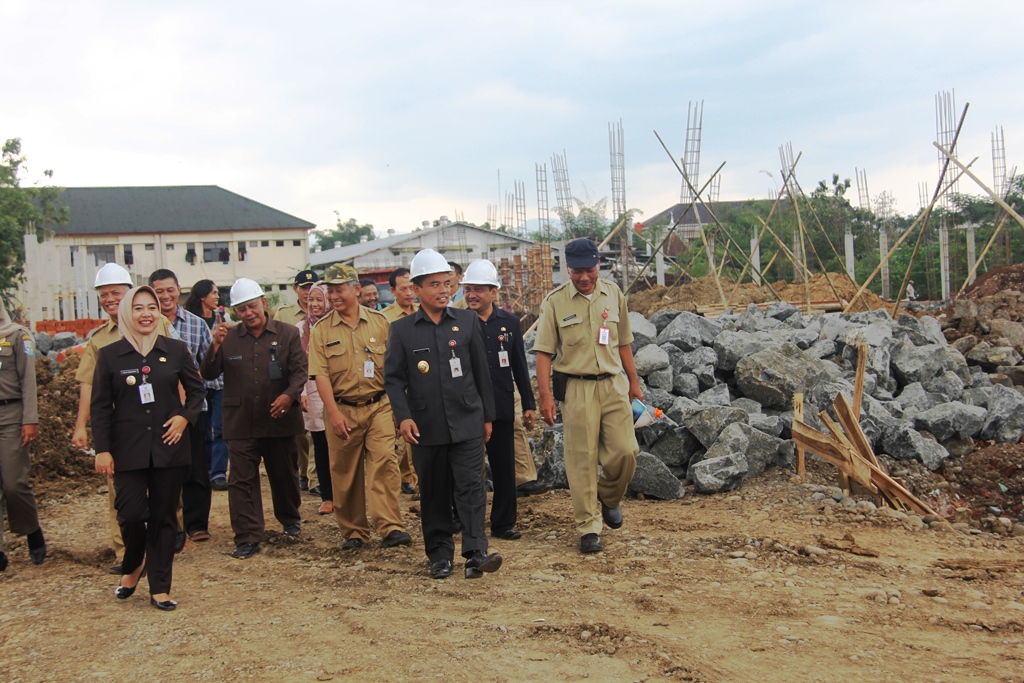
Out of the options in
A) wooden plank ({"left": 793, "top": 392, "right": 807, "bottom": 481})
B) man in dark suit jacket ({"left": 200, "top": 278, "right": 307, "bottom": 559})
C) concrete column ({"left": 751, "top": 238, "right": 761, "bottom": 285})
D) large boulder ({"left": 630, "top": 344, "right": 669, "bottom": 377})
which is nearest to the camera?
man in dark suit jacket ({"left": 200, "top": 278, "right": 307, "bottom": 559})

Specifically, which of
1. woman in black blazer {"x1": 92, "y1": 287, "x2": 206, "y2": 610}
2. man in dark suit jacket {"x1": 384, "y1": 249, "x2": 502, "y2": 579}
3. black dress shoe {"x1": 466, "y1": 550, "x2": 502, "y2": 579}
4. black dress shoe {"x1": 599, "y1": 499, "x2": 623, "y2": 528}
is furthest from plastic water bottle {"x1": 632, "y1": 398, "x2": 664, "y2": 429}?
woman in black blazer {"x1": 92, "y1": 287, "x2": 206, "y2": 610}

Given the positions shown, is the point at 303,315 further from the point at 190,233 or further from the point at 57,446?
the point at 190,233

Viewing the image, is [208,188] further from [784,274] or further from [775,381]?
[775,381]

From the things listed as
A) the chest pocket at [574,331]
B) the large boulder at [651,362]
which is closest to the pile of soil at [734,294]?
the large boulder at [651,362]

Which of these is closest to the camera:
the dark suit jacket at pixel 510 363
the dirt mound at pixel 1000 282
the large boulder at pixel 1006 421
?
the dark suit jacket at pixel 510 363

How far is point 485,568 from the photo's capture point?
500 cm

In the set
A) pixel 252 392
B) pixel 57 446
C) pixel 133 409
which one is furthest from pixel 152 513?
pixel 57 446

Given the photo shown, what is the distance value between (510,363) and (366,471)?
1206mm

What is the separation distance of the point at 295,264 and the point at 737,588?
38.1 metres

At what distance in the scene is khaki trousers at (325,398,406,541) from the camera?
18.9 feet

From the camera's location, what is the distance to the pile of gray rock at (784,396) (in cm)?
701

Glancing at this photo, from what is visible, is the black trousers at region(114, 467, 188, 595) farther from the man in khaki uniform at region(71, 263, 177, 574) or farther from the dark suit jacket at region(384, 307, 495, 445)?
the dark suit jacket at region(384, 307, 495, 445)

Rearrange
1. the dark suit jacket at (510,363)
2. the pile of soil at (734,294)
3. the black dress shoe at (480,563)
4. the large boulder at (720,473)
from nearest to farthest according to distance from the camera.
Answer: the black dress shoe at (480,563), the dark suit jacket at (510,363), the large boulder at (720,473), the pile of soil at (734,294)

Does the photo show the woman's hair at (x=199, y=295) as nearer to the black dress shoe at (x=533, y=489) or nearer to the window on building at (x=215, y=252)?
the black dress shoe at (x=533, y=489)
